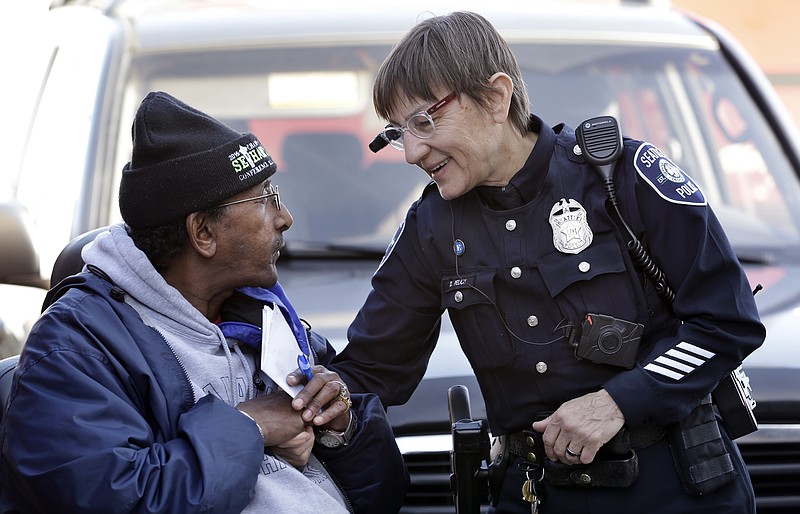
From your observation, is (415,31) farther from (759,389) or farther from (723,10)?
(723,10)

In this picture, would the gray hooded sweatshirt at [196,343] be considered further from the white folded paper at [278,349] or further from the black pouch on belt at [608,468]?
the black pouch on belt at [608,468]

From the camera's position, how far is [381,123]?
4289 millimetres

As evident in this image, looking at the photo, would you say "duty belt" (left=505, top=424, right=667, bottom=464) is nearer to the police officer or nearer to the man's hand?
the police officer

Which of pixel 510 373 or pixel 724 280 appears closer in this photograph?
pixel 724 280

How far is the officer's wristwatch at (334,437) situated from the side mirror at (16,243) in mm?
1369

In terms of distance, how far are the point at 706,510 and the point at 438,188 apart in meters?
0.90

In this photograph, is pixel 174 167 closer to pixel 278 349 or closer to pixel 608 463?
pixel 278 349

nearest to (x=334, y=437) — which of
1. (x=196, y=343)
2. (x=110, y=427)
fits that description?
(x=196, y=343)

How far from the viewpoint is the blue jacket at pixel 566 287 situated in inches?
97.1

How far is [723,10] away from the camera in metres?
12.6

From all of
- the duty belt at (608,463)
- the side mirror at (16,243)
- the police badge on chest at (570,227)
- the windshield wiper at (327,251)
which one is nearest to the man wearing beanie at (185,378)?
the duty belt at (608,463)

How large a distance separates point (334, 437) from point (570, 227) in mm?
694

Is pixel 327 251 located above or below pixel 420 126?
below

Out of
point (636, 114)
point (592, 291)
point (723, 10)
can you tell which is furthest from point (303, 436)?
point (723, 10)
